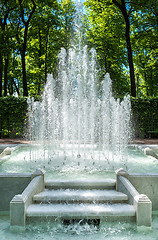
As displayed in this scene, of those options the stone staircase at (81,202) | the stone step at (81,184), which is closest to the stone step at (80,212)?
the stone staircase at (81,202)

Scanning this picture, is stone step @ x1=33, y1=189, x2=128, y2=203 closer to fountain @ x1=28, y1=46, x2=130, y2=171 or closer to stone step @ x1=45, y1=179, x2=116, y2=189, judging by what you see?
stone step @ x1=45, y1=179, x2=116, y2=189

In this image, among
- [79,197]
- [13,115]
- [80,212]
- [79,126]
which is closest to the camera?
[80,212]

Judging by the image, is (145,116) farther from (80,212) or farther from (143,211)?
(80,212)

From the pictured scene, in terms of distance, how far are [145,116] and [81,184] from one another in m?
9.80

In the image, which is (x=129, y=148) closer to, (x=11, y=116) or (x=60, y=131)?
(x=60, y=131)

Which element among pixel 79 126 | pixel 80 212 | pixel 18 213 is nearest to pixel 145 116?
pixel 79 126

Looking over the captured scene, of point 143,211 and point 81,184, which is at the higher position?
point 81,184

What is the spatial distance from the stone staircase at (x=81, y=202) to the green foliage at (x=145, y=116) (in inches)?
362

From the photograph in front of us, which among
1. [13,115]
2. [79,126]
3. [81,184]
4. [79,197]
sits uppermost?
[13,115]

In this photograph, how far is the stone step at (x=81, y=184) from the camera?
512 centimetres

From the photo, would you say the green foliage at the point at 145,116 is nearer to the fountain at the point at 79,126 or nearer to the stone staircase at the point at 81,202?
the fountain at the point at 79,126

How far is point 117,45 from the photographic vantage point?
837 inches

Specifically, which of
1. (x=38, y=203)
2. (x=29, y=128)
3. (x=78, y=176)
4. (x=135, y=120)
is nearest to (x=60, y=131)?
(x=29, y=128)

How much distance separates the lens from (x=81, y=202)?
4672 millimetres
